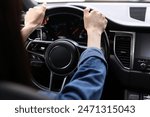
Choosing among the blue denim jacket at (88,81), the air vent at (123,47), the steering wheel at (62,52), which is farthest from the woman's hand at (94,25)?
the air vent at (123,47)

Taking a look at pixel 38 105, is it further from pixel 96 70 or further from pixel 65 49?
pixel 65 49

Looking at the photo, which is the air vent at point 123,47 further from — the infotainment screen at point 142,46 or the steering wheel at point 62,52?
the steering wheel at point 62,52

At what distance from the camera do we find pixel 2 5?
800 mm

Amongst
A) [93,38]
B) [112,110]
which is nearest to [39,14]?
[93,38]

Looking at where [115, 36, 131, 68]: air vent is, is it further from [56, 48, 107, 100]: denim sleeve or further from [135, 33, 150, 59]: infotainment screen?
[56, 48, 107, 100]: denim sleeve

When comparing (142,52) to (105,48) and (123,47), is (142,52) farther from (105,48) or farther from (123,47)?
(105,48)

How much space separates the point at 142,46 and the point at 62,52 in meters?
0.59

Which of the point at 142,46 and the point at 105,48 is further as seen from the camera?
the point at 142,46

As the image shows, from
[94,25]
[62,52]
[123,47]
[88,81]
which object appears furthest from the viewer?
[123,47]

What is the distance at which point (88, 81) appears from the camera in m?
1.11

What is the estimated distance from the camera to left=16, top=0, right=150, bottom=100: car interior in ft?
7.34

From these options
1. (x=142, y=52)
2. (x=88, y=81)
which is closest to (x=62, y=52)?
(x=142, y=52)

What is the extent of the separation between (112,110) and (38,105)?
0.24m

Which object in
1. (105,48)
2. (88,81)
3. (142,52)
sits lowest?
(142,52)
